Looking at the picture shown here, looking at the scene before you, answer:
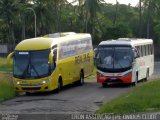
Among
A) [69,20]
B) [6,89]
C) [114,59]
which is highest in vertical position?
[114,59]

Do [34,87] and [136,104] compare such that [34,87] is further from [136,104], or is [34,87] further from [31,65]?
[136,104]

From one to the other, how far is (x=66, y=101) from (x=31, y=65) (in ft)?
15.6

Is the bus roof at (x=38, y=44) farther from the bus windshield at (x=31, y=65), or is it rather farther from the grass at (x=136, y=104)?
the grass at (x=136, y=104)

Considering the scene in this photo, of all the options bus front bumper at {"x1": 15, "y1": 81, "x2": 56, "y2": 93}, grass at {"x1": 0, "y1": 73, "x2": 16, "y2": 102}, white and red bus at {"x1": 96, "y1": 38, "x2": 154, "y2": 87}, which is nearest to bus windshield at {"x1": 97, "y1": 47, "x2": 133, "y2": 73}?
white and red bus at {"x1": 96, "y1": 38, "x2": 154, "y2": 87}

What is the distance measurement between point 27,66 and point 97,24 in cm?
7654

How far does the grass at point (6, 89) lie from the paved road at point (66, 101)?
0.49 metres

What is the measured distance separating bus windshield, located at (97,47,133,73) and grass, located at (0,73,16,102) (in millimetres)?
5496

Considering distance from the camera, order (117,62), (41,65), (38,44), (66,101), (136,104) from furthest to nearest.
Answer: (117,62) → (38,44) → (41,65) → (66,101) → (136,104)

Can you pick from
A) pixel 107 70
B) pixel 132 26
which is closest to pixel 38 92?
pixel 107 70

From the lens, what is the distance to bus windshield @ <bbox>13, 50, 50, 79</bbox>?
29.8m

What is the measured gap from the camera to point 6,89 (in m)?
29.9

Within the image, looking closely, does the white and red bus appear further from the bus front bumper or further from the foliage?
the foliage

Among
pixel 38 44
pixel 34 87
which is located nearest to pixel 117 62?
pixel 38 44

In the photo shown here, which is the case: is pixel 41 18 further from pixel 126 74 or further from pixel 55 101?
pixel 55 101
